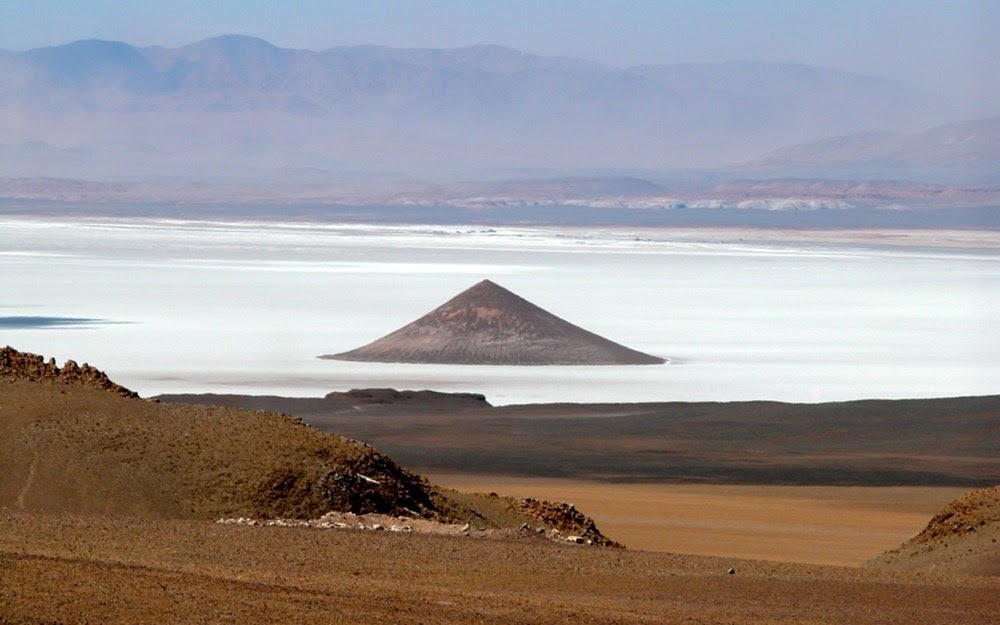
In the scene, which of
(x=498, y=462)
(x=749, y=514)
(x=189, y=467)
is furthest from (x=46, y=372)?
(x=498, y=462)

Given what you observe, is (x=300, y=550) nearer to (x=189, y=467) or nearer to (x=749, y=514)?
(x=189, y=467)

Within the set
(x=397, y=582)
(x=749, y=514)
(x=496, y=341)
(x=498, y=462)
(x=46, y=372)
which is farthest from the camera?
(x=496, y=341)

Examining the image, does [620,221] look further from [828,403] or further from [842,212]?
[828,403]

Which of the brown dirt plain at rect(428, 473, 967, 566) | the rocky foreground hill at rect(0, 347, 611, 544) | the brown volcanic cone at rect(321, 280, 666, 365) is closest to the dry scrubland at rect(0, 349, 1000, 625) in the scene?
the rocky foreground hill at rect(0, 347, 611, 544)

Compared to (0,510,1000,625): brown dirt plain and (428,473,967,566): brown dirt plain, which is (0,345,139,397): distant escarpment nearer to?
(0,510,1000,625): brown dirt plain

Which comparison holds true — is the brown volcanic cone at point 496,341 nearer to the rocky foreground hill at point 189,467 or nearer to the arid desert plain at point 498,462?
the arid desert plain at point 498,462
